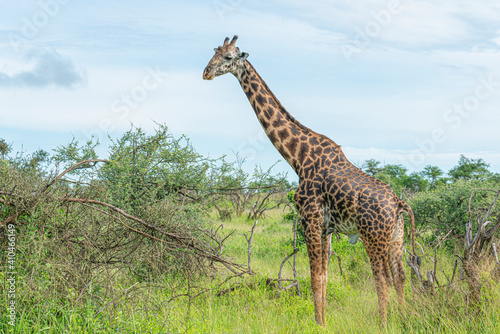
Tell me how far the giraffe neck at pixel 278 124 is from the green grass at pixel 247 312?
83.2 inches

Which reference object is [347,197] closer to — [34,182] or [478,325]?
[478,325]

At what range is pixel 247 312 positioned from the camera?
6.50 meters

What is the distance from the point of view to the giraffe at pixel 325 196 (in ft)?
18.3

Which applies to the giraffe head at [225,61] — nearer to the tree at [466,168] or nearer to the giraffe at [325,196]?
the giraffe at [325,196]

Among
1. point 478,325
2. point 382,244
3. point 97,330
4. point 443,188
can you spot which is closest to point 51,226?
point 97,330

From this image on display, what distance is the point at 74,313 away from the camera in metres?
4.83

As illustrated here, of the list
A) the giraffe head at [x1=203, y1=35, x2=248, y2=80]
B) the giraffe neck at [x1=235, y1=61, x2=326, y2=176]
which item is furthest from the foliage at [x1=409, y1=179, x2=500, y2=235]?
the giraffe head at [x1=203, y1=35, x2=248, y2=80]

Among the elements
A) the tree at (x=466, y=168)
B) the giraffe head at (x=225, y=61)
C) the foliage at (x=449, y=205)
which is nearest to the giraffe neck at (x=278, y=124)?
the giraffe head at (x=225, y=61)

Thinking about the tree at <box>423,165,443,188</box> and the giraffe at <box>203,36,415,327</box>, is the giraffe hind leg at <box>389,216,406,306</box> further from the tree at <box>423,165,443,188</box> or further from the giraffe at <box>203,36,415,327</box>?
the tree at <box>423,165,443,188</box>

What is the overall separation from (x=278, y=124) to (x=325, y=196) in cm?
132

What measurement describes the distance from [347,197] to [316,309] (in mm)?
1553

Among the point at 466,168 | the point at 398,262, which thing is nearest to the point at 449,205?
the point at 398,262

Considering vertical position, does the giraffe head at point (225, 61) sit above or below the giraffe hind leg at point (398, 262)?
above

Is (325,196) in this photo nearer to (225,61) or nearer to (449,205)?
(225,61)
